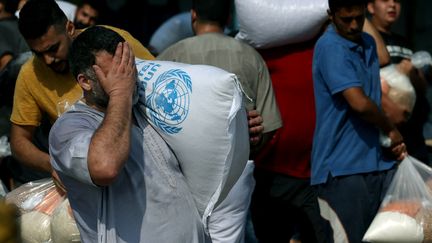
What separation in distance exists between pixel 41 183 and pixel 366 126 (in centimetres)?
→ 172

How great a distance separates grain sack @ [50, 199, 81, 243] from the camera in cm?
436

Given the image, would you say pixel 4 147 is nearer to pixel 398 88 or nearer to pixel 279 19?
pixel 279 19

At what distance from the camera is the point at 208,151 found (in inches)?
143

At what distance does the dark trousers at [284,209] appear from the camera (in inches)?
243

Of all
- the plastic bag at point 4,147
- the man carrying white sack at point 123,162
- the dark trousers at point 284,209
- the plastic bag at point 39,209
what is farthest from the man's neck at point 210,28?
the man carrying white sack at point 123,162

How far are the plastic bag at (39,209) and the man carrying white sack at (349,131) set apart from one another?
1.52 m

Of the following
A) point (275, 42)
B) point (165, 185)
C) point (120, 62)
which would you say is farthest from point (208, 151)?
point (275, 42)

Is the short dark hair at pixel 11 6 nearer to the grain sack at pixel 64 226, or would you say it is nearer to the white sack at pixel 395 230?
the grain sack at pixel 64 226

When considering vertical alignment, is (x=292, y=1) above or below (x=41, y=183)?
above

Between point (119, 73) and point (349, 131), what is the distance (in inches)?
88.7

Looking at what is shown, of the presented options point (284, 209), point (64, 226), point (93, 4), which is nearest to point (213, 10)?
point (284, 209)

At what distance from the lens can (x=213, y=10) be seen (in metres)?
5.52

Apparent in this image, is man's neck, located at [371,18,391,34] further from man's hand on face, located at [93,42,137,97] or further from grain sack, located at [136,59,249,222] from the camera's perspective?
man's hand on face, located at [93,42,137,97]

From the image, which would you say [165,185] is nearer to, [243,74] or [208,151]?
[208,151]
